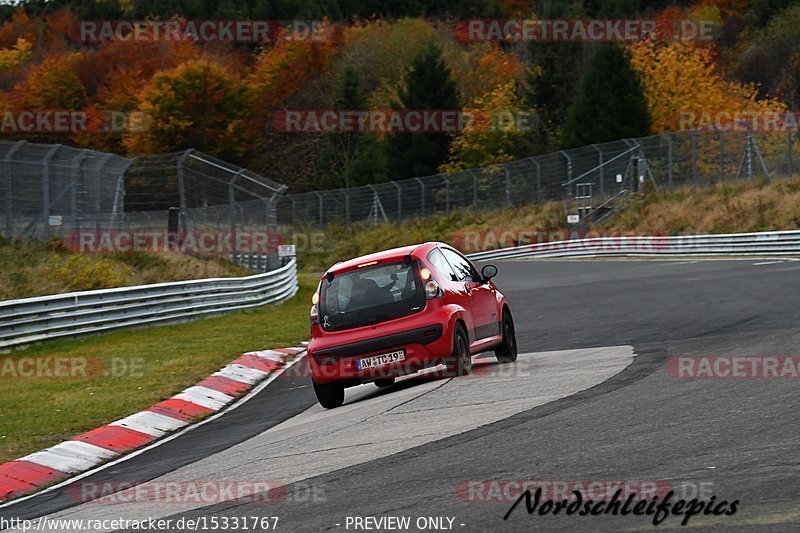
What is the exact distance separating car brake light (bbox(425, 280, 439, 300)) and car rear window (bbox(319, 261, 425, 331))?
0.05 m

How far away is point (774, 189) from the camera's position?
44438 millimetres

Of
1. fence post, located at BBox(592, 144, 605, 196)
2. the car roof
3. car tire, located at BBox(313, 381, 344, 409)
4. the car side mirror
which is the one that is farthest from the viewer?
fence post, located at BBox(592, 144, 605, 196)

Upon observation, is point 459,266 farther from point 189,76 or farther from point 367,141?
point 189,76

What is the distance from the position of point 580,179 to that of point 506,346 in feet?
131

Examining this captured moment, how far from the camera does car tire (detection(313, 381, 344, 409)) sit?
38.3ft

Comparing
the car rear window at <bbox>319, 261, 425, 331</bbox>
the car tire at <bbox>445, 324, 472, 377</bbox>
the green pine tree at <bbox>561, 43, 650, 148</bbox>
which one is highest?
the green pine tree at <bbox>561, 43, 650, 148</bbox>

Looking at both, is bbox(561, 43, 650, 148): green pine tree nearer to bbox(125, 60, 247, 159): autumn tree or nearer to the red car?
bbox(125, 60, 247, 159): autumn tree

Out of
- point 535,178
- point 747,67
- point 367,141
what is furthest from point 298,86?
point 535,178

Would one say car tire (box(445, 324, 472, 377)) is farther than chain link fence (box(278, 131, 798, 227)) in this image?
No

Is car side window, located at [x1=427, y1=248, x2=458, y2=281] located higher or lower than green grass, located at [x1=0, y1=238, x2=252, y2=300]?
higher

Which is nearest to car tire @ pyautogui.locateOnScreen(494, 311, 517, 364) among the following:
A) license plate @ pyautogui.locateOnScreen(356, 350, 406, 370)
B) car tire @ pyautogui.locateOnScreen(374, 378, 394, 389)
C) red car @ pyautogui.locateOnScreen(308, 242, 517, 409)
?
red car @ pyautogui.locateOnScreen(308, 242, 517, 409)

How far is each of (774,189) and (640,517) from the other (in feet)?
134

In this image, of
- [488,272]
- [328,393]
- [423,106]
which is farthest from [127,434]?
[423,106]

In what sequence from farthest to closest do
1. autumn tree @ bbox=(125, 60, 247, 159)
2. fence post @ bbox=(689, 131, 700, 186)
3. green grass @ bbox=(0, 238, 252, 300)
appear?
autumn tree @ bbox=(125, 60, 247, 159), fence post @ bbox=(689, 131, 700, 186), green grass @ bbox=(0, 238, 252, 300)
